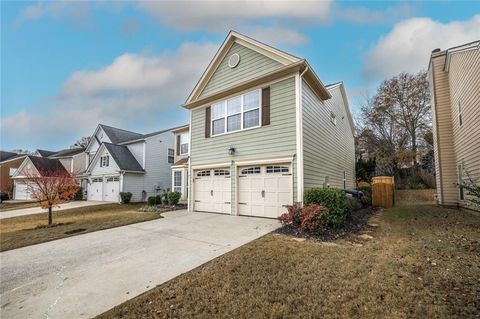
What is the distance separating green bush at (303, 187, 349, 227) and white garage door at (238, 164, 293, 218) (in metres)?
1.07

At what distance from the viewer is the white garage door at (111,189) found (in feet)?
66.5

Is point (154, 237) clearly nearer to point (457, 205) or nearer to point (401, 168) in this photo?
point (457, 205)

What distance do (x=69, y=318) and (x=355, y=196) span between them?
12.8m

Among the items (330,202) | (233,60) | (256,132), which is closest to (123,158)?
(233,60)

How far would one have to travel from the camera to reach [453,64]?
10859mm

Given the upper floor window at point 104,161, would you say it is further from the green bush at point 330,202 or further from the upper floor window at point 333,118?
the green bush at point 330,202

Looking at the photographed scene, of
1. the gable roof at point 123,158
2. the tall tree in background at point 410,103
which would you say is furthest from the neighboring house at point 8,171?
the tall tree in background at point 410,103

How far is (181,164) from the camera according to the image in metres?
17.9

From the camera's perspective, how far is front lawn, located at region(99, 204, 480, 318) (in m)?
2.81

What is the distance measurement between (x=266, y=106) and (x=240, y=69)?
2.52 metres

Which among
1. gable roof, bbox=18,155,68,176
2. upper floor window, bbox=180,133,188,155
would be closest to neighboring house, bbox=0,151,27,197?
gable roof, bbox=18,155,68,176

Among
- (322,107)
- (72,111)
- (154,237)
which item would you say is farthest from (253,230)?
(72,111)

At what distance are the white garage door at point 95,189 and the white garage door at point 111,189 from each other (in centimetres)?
79

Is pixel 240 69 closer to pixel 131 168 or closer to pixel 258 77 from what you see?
pixel 258 77
